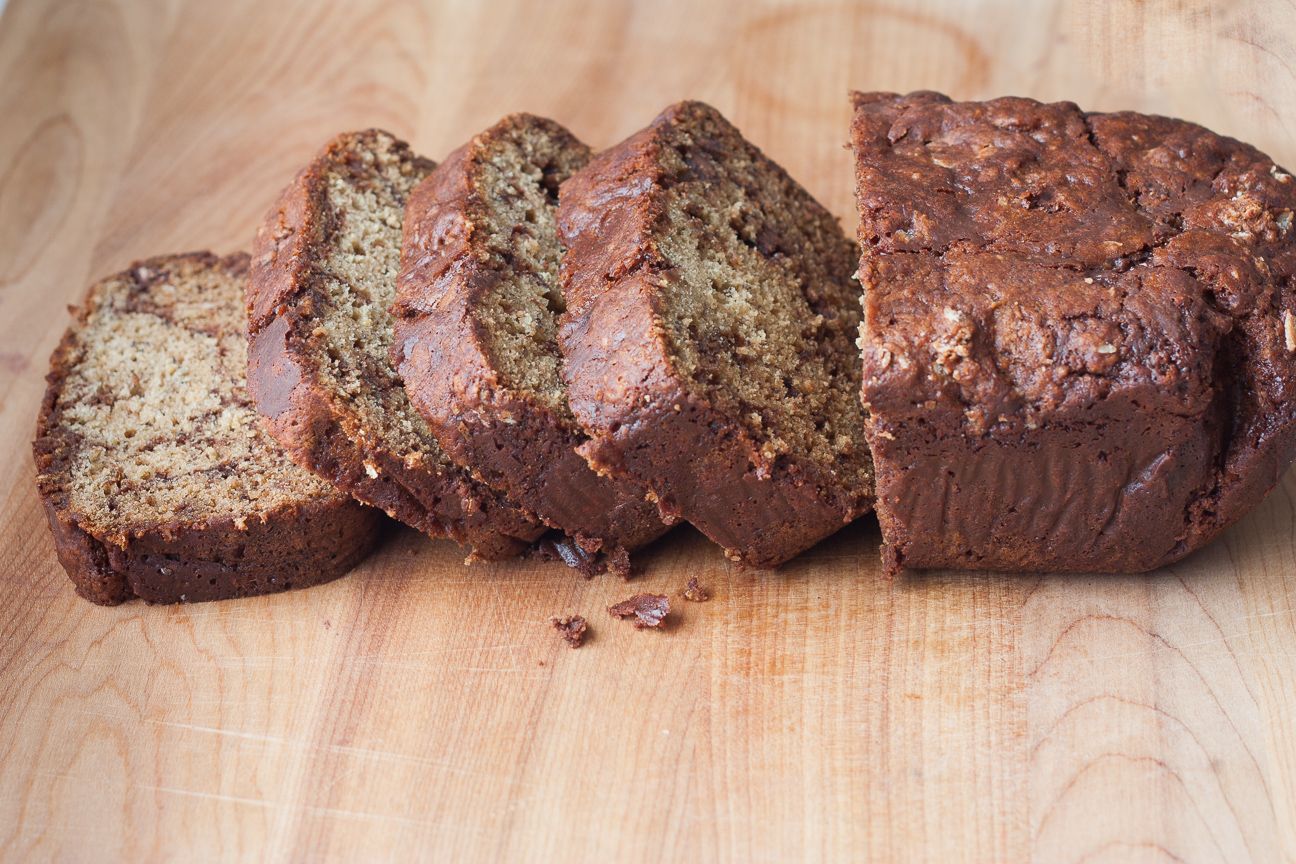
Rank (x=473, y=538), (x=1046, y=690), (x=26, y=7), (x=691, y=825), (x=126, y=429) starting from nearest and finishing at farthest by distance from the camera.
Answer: (x=691, y=825)
(x=1046, y=690)
(x=473, y=538)
(x=126, y=429)
(x=26, y=7)

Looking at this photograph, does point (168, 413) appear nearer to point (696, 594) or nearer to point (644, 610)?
point (644, 610)

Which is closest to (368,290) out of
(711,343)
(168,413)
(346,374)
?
(346,374)

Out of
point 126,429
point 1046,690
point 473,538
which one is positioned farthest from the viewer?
point 126,429

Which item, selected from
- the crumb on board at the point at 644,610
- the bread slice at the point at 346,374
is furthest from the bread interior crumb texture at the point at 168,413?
the crumb on board at the point at 644,610

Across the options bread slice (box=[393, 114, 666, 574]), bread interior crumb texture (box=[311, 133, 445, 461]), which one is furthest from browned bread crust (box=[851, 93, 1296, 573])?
bread interior crumb texture (box=[311, 133, 445, 461])

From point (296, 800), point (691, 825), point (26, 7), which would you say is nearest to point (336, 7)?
point (26, 7)

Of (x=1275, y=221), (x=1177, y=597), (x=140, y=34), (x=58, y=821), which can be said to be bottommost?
(x=58, y=821)

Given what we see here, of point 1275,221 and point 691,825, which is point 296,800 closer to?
point 691,825

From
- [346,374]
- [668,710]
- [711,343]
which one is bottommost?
[668,710]
